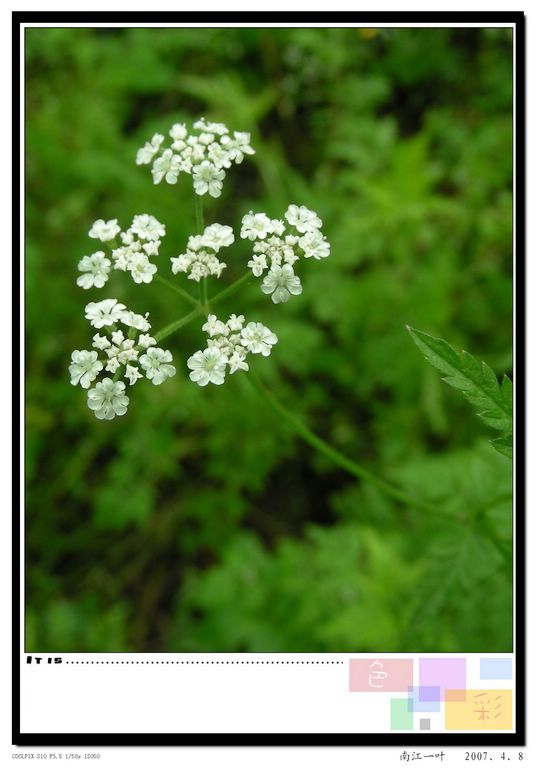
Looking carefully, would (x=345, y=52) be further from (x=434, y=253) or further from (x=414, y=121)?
(x=434, y=253)

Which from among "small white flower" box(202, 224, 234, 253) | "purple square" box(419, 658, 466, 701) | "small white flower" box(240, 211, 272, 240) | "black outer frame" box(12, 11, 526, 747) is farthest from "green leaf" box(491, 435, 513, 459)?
"small white flower" box(202, 224, 234, 253)

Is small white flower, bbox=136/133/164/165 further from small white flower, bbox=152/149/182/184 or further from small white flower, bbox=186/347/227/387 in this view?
small white flower, bbox=186/347/227/387

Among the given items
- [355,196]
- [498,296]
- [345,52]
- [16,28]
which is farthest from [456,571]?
[345,52]

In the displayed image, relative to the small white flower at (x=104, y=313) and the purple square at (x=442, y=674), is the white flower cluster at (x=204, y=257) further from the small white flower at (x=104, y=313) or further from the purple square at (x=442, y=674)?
the purple square at (x=442, y=674)

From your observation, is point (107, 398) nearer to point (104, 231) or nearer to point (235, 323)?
point (235, 323)

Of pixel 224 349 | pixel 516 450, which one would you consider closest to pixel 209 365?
pixel 224 349

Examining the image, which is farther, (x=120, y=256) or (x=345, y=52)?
(x=345, y=52)

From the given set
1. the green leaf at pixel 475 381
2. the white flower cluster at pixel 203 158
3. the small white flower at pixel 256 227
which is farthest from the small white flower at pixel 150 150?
the green leaf at pixel 475 381
